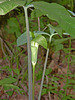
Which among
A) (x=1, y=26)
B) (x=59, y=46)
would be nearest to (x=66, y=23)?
(x=59, y=46)

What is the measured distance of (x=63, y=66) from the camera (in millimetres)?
1907

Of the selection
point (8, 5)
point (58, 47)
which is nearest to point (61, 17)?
point (8, 5)

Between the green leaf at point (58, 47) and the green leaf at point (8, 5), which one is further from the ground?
the green leaf at point (8, 5)

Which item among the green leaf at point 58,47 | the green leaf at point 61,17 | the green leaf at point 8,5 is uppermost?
the green leaf at point 8,5

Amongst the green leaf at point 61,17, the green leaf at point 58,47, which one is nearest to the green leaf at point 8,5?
the green leaf at point 61,17

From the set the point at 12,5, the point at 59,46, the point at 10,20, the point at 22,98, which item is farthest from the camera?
the point at 10,20

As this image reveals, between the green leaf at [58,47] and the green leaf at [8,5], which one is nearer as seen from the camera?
the green leaf at [8,5]

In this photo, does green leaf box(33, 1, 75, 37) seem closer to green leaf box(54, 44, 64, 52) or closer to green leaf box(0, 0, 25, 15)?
green leaf box(0, 0, 25, 15)

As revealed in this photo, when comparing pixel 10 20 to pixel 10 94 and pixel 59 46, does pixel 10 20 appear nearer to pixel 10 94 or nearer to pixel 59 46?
pixel 59 46

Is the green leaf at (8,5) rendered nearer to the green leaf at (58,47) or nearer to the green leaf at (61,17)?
the green leaf at (61,17)

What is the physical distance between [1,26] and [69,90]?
111 cm

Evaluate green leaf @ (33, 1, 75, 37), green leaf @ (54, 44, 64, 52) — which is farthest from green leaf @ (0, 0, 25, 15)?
green leaf @ (54, 44, 64, 52)

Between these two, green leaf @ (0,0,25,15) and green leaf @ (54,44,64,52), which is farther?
green leaf @ (54,44,64,52)

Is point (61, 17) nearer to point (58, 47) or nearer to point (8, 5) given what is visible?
point (8, 5)
